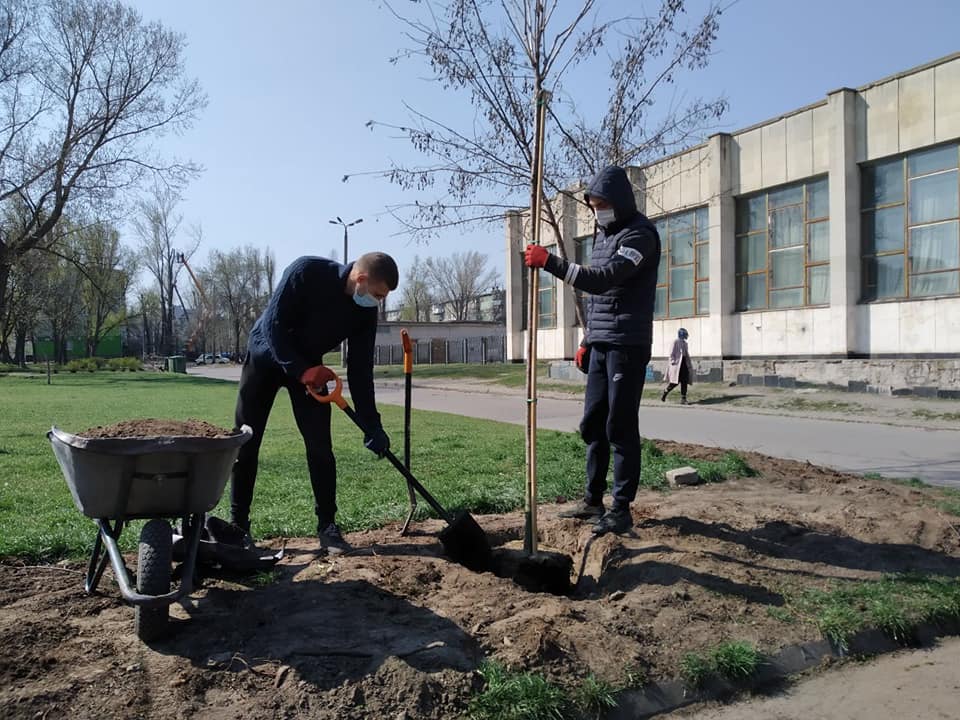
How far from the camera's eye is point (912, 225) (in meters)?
17.6

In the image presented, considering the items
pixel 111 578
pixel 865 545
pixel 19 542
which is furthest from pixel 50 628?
pixel 865 545

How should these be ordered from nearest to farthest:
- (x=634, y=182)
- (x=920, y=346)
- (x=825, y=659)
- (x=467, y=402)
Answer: (x=825, y=659), (x=634, y=182), (x=920, y=346), (x=467, y=402)

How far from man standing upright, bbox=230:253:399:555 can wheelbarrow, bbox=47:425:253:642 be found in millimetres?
1185

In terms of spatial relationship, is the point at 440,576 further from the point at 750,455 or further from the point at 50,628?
the point at 750,455

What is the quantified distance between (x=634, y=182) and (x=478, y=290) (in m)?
69.4

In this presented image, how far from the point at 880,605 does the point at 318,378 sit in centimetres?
294

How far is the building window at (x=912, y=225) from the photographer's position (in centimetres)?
1683

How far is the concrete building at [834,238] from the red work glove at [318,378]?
36.8 feet

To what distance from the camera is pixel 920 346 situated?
17172 millimetres

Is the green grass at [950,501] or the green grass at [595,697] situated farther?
the green grass at [950,501]

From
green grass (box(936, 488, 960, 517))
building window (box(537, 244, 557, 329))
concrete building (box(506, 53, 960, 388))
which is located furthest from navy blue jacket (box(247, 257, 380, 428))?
building window (box(537, 244, 557, 329))

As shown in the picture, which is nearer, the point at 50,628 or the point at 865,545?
the point at 50,628

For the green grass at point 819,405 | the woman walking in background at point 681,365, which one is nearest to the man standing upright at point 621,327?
the green grass at point 819,405

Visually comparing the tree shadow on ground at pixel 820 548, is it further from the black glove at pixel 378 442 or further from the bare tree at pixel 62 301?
the bare tree at pixel 62 301
